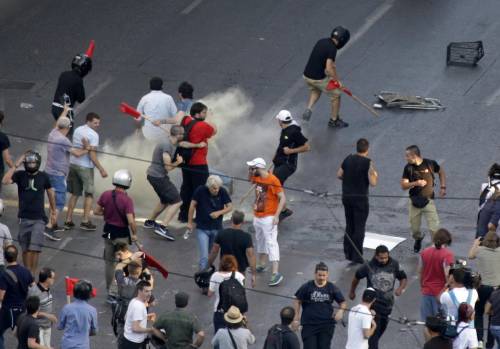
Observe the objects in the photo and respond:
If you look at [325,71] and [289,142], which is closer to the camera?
[289,142]

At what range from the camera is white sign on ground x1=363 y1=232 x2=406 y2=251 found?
20.2 m

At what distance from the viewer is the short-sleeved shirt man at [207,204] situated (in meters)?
19.0

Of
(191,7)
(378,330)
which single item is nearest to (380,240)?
(378,330)

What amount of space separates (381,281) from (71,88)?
23.9 feet

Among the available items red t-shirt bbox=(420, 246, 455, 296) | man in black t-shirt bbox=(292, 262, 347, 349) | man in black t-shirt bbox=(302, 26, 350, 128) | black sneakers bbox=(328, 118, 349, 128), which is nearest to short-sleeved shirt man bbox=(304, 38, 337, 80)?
man in black t-shirt bbox=(302, 26, 350, 128)

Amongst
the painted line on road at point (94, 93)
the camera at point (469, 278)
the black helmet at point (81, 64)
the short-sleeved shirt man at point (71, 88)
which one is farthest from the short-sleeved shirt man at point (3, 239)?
the painted line on road at point (94, 93)

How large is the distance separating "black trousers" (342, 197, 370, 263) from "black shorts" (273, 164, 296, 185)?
132 centimetres

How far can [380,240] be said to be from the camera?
806 inches

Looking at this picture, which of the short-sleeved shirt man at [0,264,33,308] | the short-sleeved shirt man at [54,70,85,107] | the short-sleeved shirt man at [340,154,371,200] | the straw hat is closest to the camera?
the straw hat

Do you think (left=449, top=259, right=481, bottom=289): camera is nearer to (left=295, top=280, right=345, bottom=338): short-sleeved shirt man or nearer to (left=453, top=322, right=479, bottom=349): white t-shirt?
(left=453, top=322, right=479, bottom=349): white t-shirt

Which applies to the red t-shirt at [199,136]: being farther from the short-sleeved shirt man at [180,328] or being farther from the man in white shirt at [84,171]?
the short-sleeved shirt man at [180,328]

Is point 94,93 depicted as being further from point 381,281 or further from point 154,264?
point 381,281

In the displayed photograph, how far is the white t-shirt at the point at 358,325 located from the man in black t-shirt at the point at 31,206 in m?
4.68

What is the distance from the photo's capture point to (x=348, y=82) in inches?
1000
